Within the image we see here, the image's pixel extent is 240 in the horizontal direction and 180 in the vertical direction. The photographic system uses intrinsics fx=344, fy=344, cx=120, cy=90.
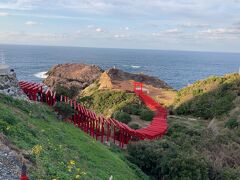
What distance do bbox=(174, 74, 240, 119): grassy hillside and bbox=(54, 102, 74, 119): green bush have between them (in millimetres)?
16416

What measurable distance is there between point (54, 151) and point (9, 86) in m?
9.66

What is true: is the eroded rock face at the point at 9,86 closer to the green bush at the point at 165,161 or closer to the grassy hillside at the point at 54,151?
the grassy hillside at the point at 54,151

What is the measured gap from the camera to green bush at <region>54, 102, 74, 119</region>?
20.7 metres

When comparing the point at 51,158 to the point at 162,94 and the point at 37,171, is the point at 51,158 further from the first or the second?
the point at 162,94

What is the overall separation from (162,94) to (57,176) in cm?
3867

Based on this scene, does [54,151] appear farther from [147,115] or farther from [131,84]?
[131,84]

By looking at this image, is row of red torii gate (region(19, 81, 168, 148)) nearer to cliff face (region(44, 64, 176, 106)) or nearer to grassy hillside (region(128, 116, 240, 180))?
grassy hillside (region(128, 116, 240, 180))

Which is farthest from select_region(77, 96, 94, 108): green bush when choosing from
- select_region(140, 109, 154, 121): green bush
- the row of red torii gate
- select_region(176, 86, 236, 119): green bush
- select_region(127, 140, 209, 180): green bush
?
select_region(127, 140, 209, 180): green bush

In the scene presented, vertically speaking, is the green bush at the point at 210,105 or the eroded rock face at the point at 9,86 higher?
the eroded rock face at the point at 9,86

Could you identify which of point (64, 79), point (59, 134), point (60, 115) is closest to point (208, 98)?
point (60, 115)

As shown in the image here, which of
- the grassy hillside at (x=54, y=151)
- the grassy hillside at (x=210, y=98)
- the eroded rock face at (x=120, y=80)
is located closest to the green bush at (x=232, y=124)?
the grassy hillside at (x=210, y=98)

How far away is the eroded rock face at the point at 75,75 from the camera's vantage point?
65688mm

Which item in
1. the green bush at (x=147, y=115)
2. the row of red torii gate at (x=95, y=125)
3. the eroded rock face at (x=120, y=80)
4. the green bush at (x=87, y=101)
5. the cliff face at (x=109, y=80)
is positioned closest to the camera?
the row of red torii gate at (x=95, y=125)

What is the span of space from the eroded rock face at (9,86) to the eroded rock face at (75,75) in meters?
42.1
